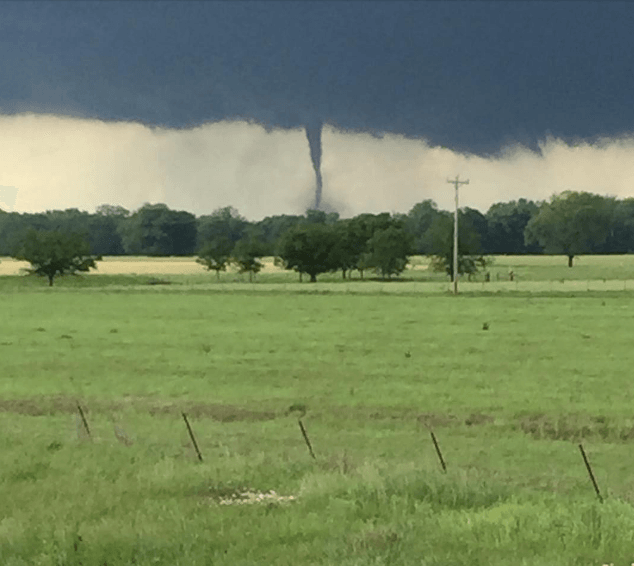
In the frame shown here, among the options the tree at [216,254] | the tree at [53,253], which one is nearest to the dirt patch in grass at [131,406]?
the tree at [53,253]

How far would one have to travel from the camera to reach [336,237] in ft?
477

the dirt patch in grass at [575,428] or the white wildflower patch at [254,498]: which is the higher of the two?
the white wildflower patch at [254,498]

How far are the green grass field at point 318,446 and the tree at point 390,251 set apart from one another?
10084cm

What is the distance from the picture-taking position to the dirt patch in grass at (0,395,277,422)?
19422 millimetres

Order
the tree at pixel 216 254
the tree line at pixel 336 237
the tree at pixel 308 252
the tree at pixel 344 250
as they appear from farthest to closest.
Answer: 1. the tree at pixel 216 254
2. the tree at pixel 344 250
3. the tree at pixel 308 252
4. the tree line at pixel 336 237

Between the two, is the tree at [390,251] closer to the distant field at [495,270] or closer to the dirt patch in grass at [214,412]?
the distant field at [495,270]

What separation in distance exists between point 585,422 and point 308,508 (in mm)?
9517

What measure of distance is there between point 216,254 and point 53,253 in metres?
41.1

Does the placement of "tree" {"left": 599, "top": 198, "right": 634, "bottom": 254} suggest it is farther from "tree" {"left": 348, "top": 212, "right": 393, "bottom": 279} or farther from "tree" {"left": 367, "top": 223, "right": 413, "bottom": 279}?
"tree" {"left": 367, "top": 223, "right": 413, "bottom": 279}

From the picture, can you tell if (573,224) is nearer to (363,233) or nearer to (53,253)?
(363,233)

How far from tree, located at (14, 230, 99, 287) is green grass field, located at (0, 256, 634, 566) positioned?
257 ft

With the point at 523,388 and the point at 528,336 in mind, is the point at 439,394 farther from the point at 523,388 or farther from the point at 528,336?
the point at 528,336

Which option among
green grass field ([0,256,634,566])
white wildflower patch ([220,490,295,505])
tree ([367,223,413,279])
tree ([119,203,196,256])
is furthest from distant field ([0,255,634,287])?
white wildflower patch ([220,490,295,505])

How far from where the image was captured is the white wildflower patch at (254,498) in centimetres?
1088
